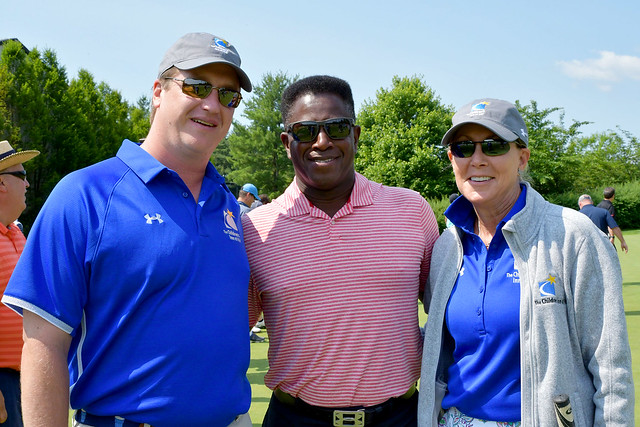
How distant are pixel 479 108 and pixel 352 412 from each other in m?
1.79

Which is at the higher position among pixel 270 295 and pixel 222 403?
pixel 270 295

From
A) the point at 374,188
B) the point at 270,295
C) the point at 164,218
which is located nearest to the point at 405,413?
the point at 270,295

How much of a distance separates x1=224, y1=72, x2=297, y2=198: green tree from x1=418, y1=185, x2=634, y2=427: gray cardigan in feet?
160

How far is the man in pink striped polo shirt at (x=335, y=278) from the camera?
302 cm

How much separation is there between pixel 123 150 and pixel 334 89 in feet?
4.53

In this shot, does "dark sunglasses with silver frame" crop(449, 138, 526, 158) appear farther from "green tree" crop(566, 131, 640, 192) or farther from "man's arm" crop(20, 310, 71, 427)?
"green tree" crop(566, 131, 640, 192)

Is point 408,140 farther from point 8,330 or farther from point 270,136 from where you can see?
point 8,330

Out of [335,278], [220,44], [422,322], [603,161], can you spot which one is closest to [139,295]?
[335,278]

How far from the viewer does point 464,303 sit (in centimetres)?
283

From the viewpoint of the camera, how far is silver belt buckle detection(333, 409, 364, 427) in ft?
9.88

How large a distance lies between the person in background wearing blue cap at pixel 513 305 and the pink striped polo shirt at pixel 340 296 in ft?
0.68

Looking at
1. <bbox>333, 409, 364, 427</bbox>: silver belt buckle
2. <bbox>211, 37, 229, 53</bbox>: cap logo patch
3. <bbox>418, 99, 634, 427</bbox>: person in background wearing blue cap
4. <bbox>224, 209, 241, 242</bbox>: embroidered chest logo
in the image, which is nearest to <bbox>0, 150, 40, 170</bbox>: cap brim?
<bbox>224, 209, 241, 242</bbox>: embroidered chest logo

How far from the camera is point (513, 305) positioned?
8.77 feet

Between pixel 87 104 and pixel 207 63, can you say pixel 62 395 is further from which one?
pixel 87 104
